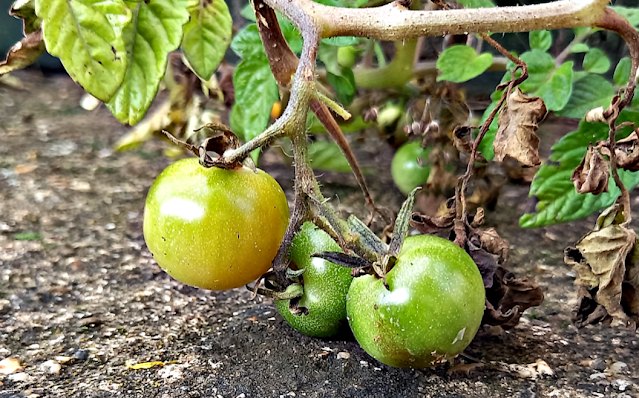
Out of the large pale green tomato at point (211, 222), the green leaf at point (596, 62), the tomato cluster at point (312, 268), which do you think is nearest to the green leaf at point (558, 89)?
the green leaf at point (596, 62)

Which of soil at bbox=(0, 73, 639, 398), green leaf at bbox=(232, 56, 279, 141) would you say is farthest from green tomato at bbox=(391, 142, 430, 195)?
green leaf at bbox=(232, 56, 279, 141)

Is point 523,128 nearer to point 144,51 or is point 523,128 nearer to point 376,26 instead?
point 376,26

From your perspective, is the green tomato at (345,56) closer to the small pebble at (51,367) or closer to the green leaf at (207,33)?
the green leaf at (207,33)

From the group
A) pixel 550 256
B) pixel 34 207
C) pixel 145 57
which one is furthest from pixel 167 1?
pixel 550 256

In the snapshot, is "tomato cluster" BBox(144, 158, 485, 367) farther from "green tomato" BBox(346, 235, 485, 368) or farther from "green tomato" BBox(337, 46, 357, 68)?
"green tomato" BBox(337, 46, 357, 68)

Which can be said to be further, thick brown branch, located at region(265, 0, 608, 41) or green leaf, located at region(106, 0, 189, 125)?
green leaf, located at region(106, 0, 189, 125)

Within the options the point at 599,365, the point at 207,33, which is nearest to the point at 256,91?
the point at 207,33

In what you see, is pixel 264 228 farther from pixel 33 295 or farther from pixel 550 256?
pixel 550 256

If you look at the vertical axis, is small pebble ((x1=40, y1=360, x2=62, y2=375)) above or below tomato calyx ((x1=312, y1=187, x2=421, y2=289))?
below
